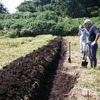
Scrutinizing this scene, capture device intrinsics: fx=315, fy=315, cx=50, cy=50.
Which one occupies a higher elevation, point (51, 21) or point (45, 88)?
point (51, 21)

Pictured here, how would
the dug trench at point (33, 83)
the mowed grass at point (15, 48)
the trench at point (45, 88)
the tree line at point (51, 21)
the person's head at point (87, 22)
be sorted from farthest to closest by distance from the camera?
the tree line at point (51, 21), the mowed grass at point (15, 48), the person's head at point (87, 22), the trench at point (45, 88), the dug trench at point (33, 83)

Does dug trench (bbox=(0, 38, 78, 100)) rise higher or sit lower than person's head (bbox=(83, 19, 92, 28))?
lower

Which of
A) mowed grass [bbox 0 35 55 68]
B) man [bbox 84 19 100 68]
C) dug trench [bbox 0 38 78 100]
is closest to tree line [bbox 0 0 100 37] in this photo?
mowed grass [bbox 0 35 55 68]

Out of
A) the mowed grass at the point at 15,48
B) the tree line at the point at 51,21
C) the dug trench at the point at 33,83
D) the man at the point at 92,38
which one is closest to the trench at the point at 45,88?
the dug trench at the point at 33,83

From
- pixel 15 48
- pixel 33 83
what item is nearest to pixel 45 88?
pixel 33 83

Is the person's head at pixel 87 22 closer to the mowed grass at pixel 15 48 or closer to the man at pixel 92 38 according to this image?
the man at pixel 92 38

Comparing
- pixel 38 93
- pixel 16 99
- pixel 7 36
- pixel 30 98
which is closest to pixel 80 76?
pixel 38 93

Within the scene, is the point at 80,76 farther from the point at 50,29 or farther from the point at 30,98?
the point at 50,29

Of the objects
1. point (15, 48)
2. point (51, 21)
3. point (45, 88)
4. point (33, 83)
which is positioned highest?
point (51, 21)

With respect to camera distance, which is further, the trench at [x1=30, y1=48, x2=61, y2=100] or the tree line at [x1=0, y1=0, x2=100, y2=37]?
the tree line at [x1=0, y1=0, x2=100, y2=37]

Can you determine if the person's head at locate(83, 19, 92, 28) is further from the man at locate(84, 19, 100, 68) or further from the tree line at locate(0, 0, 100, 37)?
the tree line at locate(0, 0, 100, 37)

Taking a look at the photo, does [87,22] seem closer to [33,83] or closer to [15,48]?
[33,83]

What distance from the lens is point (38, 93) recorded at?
875 cm

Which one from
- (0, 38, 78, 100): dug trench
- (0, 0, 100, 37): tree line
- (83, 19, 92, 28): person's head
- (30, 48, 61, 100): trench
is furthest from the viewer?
(0, 0, 100, 37): tree line
